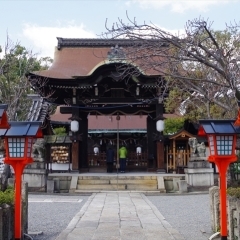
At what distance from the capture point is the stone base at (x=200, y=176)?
58.2 feet

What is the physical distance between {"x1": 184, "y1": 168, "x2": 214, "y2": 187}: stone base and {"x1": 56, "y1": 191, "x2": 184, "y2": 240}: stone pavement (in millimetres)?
4711

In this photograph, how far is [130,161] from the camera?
2264cm

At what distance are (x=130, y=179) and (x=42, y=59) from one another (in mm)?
20431

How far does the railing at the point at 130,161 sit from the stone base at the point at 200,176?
196 inches

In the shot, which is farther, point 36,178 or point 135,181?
point 135,181

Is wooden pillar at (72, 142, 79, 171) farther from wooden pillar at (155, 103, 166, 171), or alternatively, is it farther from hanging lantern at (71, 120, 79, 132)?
wooden pillar at (155, 103, 166, 171)

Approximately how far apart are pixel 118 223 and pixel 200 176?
9173 millimetres

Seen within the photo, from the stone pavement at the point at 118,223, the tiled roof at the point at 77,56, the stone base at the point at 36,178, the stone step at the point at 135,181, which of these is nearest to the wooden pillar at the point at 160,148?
the stone step at the point at 135,181

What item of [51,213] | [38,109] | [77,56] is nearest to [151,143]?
[38,109]

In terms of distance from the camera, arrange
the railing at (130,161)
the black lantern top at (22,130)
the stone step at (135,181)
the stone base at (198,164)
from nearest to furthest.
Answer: the black lantern top at (22,130)
the stone base at (198,164)
the stone step at (135,181)
the railing at (130,161)

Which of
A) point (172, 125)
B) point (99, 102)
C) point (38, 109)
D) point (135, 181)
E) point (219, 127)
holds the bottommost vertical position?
point (135, 181)

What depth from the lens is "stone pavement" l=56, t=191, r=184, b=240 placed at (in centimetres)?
776

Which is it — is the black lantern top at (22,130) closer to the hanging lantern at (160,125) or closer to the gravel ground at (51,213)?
the gravel ground at (51,213)

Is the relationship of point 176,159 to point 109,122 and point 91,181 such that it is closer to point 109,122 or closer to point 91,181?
point 91,181
